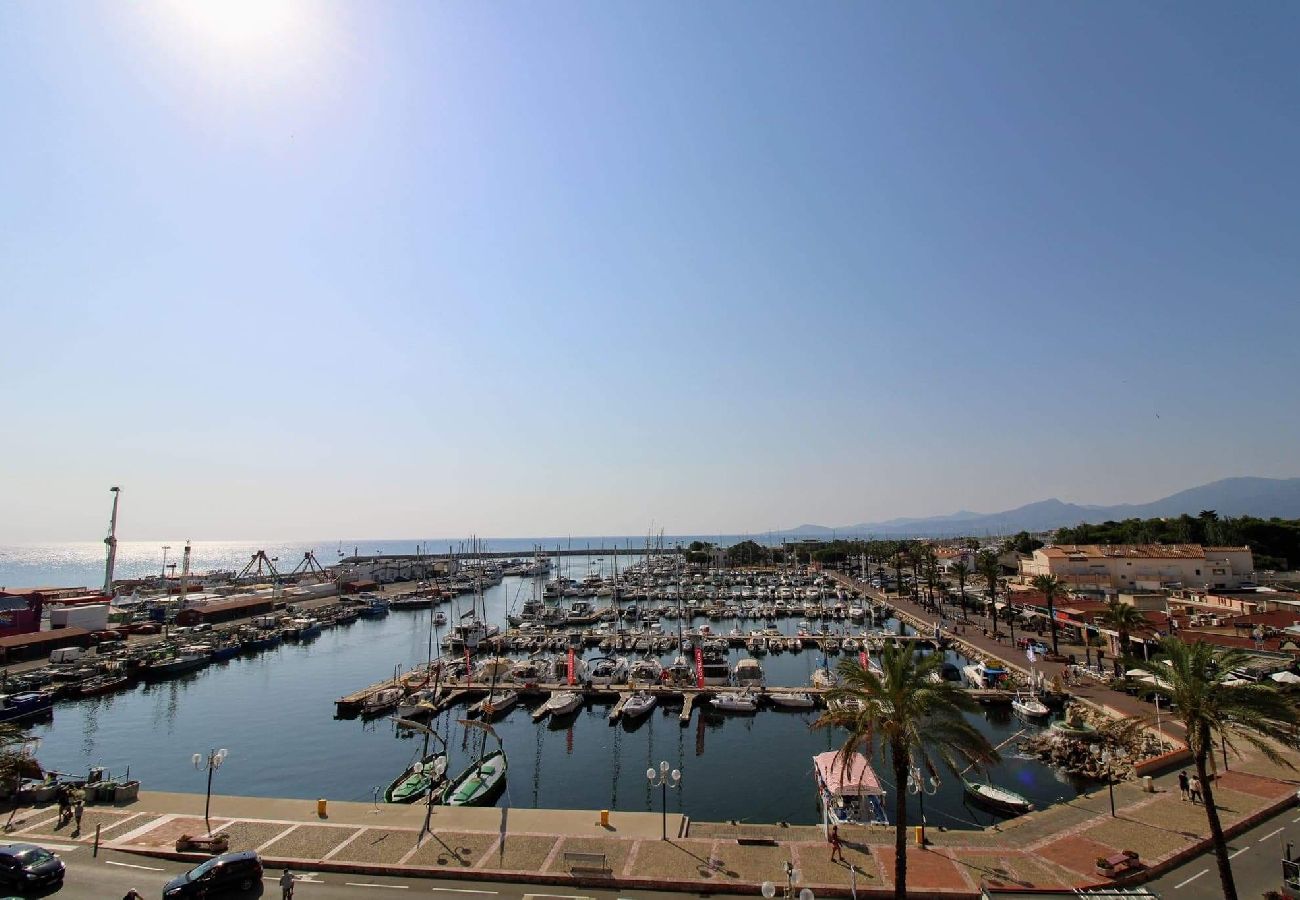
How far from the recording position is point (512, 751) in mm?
47406

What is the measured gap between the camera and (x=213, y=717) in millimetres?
58562

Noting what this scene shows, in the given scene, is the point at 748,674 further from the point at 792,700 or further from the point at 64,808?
the point at 64,808

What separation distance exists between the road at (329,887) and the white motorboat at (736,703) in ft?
110

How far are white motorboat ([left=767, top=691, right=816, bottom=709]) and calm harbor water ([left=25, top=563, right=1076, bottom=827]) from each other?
1.60 meters

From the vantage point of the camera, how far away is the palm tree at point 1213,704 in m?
19.1

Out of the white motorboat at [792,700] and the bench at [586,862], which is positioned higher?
the bench at [586,862]

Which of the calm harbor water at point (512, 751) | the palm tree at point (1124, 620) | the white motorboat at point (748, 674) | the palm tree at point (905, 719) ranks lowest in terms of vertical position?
the calm harbor water at point (512, 751)

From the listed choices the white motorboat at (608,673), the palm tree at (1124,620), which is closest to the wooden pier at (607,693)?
the white motorboat at (608,673)

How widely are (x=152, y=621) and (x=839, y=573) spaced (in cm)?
13839

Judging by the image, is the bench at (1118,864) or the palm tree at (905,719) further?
the bench at (1118,864)

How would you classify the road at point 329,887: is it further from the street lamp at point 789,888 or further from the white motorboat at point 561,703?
the white motorboat at point 561,703

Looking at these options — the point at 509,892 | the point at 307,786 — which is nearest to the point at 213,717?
the point at 307,786

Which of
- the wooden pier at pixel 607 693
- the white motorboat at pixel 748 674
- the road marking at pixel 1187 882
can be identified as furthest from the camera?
the white motorboat at pixel 748 674

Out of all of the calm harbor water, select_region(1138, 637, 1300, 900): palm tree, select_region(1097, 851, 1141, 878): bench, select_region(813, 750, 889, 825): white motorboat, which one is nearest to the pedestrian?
the calm harbor water
